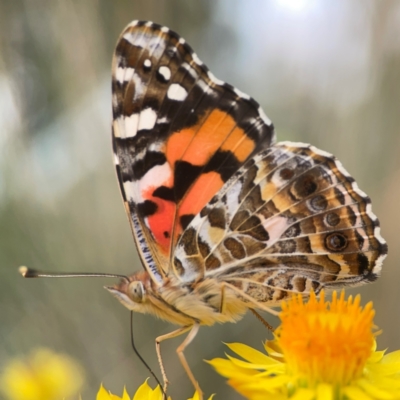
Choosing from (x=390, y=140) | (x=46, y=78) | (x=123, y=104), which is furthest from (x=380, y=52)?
(x=123, y=104)

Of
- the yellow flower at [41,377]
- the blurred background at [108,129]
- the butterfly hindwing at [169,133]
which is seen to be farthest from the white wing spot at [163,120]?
the blurred background at [108,129]

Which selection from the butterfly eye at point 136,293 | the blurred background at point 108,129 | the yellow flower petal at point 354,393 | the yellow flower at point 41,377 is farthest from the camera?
the blurred background at point 108,129

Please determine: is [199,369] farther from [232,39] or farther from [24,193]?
[232,39]

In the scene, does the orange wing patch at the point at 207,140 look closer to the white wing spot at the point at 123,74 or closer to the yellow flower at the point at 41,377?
the white wing spot at the point at 123,74

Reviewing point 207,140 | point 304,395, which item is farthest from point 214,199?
point 304,395

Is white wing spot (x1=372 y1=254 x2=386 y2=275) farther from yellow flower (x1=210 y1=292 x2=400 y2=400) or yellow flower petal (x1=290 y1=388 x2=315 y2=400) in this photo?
yellow flower petal (x1=290 y1=388 x2=315 y2=400)

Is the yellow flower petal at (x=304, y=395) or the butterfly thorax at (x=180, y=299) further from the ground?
the butterfly thorax at (x=180, y=299)

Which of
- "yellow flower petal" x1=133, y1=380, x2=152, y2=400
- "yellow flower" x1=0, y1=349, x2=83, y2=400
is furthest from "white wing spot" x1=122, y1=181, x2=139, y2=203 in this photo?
"yellow flower" x1=0, y1=349, x2=83, y2=400
